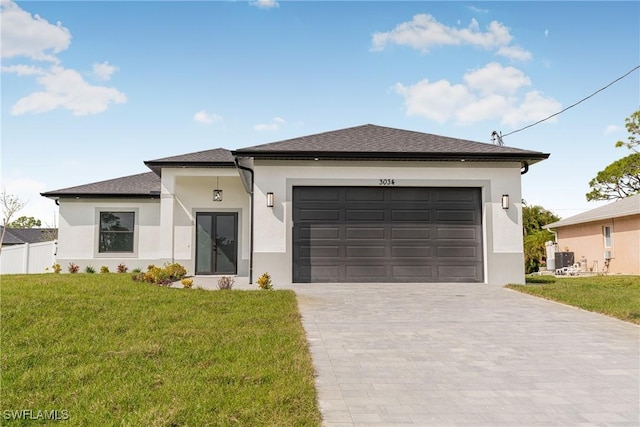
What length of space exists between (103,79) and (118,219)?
551 centimetres

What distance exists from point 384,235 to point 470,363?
6625mm

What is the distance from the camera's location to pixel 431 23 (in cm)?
1336

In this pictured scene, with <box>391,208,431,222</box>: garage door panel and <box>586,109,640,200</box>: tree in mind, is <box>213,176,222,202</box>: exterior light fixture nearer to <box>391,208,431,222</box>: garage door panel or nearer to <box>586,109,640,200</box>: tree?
<box>391,208,431,222</box>: garage door panel

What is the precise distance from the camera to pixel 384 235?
1123 cm

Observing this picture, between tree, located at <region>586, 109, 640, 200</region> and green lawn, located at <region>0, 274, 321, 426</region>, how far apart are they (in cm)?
3114

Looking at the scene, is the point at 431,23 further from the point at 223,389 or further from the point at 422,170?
the point at 223,389

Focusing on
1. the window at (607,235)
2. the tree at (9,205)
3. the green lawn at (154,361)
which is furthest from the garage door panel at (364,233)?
the tree at (9,205)

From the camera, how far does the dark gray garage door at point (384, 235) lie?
438 inches

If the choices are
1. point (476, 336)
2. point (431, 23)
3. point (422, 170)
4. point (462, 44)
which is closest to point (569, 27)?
point (462, 44)

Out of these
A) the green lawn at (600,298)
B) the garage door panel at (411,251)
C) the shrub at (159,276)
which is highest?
the garage door panel at (411,251)

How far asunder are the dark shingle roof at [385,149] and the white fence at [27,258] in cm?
1034

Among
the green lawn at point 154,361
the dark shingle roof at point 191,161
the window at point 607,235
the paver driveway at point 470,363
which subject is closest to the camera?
the green lawn at point 154,361

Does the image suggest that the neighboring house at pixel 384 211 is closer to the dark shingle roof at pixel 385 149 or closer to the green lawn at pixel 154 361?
the dark shingle roof at pixel 385 149

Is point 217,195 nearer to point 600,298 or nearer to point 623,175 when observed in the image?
point 600,298
